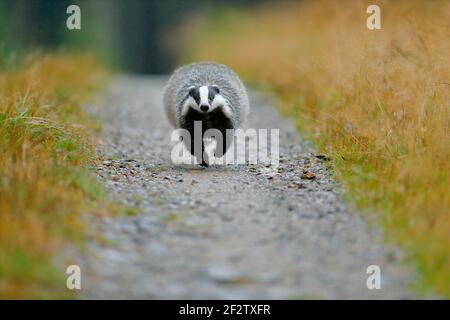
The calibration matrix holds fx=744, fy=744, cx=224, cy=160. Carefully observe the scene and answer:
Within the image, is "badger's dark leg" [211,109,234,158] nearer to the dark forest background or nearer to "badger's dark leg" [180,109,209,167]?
"badger's dark leg" [180,109,209,167]

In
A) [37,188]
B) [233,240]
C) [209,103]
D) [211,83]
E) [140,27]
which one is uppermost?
[140,27]

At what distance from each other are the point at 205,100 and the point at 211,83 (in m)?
0.63

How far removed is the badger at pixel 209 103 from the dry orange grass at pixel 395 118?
764mm

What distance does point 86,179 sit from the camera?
5164mm

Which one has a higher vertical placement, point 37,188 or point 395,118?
point 395,118

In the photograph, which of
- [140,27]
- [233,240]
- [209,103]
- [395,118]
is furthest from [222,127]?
[140,27]

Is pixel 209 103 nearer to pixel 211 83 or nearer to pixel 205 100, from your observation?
pixel 205 100

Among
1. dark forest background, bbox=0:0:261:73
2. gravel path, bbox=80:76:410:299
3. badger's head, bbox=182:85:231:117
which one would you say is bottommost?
gravel path, bbox=80:76:410:299

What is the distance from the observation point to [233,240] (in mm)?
4344

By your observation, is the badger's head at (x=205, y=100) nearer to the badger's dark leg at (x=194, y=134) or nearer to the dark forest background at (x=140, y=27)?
the badger's dark leg at (x=194, y=134)

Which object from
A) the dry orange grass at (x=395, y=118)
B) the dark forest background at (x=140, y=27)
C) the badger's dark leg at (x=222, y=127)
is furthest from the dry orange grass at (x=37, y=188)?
the dark forest background at (x=140, y=27)

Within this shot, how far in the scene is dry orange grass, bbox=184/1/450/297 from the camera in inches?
175

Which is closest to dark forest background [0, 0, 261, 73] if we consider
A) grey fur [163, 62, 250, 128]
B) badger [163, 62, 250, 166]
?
grey fur [163, 62, 250, 128]

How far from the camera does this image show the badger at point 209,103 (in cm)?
646
